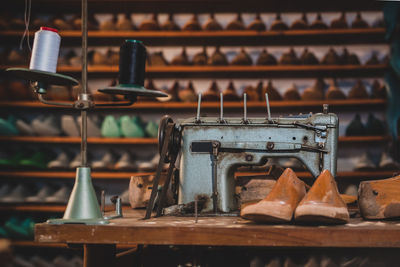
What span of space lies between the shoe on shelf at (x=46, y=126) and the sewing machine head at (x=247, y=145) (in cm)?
244

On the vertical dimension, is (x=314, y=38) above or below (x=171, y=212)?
above

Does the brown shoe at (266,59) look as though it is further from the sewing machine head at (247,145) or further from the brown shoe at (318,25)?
the sewing machine head at (247,145)

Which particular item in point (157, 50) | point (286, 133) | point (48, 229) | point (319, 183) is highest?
point (157, 50)

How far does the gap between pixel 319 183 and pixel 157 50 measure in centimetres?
312

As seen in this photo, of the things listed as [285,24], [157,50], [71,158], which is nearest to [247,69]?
[285,24]

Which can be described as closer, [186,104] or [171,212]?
[171,212]

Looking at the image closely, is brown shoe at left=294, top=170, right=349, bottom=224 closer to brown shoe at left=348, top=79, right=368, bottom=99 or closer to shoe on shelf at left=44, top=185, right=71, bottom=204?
brown shoe at left=348, top=79, right=368, bottom=99

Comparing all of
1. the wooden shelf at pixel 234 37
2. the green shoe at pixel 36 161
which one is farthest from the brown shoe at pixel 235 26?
the green shoe at pixel 36 161

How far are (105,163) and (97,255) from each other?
95.4 inches

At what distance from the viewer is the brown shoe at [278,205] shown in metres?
1.19

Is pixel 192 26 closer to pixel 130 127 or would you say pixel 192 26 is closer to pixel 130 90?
pixel 130 127

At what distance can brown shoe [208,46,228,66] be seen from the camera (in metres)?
3.73

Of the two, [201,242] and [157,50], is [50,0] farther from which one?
[201,242]

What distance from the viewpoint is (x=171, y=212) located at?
5.15 ft
